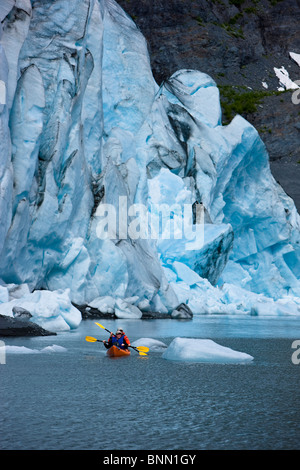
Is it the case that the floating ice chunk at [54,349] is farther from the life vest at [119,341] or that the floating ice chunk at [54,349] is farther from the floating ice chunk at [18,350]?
the life vest at [119,341]

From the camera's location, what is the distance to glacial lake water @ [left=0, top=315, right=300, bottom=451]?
171 inches

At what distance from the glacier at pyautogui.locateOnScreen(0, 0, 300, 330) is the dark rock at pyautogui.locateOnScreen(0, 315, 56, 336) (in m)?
0.73

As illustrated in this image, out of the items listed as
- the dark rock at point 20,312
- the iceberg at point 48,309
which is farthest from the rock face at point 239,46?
the dark rock at point 20,312

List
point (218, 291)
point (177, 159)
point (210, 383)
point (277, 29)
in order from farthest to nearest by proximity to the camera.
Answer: point (277, 29)
point (177, 159)
point (218, 291)
point (210, 383)

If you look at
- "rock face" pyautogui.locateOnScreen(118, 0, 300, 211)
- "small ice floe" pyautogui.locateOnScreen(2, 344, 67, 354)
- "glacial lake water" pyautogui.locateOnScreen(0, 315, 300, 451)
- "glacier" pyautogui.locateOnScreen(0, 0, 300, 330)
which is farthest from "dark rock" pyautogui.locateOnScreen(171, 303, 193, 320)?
"rock face" pyautogui.locateOnScreen(118, 0, 300, 211)

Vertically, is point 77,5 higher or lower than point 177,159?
higher

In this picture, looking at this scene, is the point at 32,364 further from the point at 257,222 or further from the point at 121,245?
the point at 257,222

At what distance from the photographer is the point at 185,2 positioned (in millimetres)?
63250

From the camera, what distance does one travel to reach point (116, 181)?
21953 millimetres

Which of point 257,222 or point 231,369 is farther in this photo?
point 257,222

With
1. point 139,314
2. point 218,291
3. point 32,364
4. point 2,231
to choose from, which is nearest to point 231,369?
point 32,364

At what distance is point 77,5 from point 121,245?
8099 mm

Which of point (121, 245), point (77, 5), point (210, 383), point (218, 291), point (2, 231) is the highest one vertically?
point (77, 5)

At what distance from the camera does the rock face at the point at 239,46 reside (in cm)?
5112
